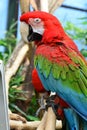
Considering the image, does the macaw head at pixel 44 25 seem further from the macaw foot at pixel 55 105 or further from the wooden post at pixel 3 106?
the wooden post at pixel 3 106

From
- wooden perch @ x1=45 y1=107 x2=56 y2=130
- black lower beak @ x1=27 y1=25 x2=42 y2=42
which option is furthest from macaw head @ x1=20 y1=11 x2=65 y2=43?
wooden perch @ x1=45 y1=107 x2=56 y2=130

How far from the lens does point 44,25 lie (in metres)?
1.05

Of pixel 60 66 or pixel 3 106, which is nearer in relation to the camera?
pixel 3 106

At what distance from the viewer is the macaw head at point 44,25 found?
1.03 m

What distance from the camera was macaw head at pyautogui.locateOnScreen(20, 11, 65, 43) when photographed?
103 cm

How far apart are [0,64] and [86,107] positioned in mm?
263

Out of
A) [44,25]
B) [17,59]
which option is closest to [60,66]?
[44,25]

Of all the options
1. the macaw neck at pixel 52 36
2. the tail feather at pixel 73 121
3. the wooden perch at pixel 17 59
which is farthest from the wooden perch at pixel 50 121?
the wooden perch at pixel 17 59

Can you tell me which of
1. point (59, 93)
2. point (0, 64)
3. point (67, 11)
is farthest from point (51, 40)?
point (67, 11)

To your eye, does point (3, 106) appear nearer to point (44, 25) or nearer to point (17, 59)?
point (44, 25)

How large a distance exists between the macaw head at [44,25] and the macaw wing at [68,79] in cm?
7

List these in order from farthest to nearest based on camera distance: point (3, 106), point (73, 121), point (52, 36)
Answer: point (52, 36) → point (73, 121) → point (3, 106)

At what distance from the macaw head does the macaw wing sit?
73mm

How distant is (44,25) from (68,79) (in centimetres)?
19
